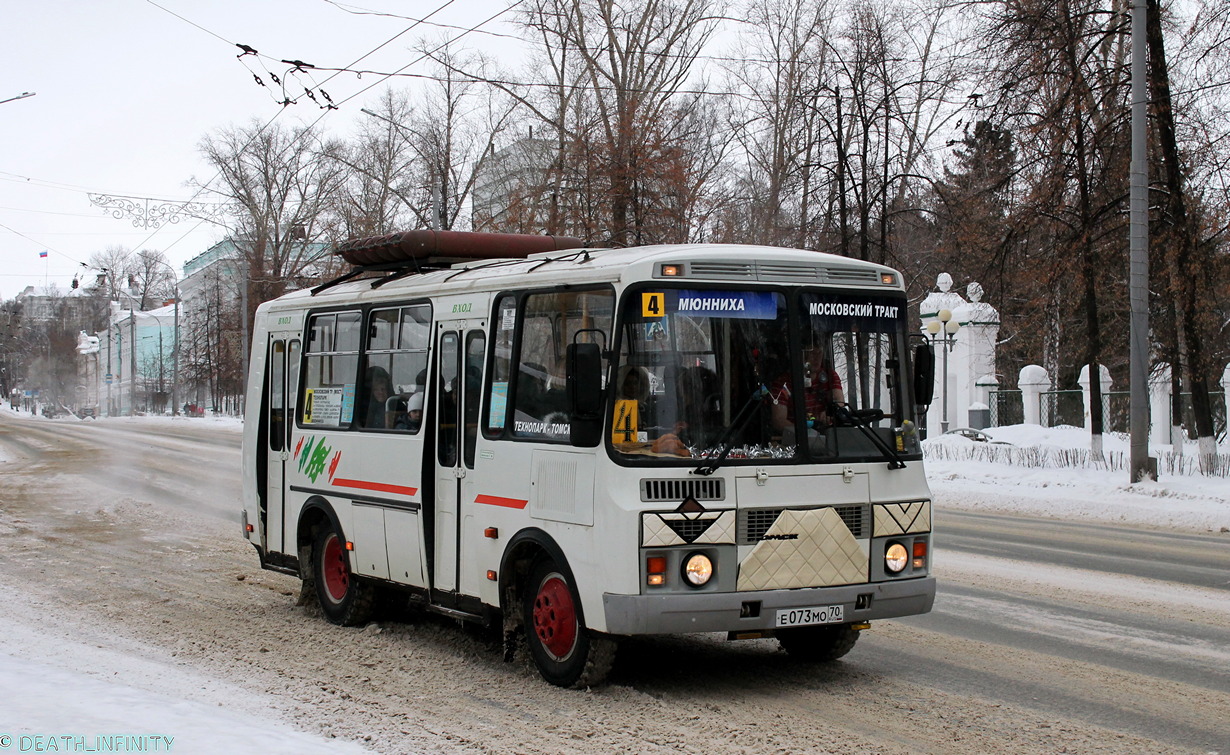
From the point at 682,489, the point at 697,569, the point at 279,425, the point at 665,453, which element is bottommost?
the point at 697,569

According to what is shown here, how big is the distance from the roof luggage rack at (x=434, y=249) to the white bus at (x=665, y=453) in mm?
1005

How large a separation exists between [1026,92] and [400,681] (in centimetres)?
1947

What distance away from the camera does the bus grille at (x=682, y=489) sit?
6.93m

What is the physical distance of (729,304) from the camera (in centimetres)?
727

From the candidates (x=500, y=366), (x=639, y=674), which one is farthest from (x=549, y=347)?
(x=639, y=674)

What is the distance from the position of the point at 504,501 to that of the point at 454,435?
2.83 feet

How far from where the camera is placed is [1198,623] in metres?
9.39

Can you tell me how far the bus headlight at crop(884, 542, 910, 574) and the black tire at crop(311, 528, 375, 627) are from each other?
14.1 feet

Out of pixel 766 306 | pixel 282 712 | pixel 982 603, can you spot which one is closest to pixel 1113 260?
pixel 982 603

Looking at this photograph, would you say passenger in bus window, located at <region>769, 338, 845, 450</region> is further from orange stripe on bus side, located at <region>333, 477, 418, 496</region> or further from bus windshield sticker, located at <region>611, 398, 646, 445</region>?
orange stripe on bus side, located at <region>333, 477, 418, 496</region>

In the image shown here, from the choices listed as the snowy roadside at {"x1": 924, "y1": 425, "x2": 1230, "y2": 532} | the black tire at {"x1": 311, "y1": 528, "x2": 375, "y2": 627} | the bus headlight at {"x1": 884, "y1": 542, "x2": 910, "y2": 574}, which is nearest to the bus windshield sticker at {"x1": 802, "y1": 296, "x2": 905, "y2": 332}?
the bus headlight at {"x1": 884, "y1": 542, "x2": 910, "y2": 574}

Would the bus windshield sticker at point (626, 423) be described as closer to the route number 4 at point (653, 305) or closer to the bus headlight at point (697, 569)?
the route number 4 at point (653, 305)

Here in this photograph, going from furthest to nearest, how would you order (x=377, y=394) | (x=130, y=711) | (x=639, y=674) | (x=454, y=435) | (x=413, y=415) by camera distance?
(x=377, y=394) < (x=413, y=415) < (x=454, y=435) < (x=639, y=674) < (x=130, y=711)

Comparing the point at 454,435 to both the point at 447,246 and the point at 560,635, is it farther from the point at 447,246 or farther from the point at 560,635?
the point at 447,246
